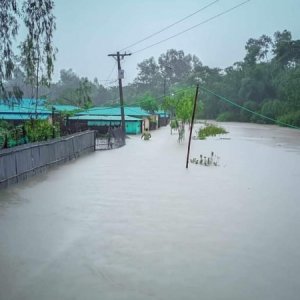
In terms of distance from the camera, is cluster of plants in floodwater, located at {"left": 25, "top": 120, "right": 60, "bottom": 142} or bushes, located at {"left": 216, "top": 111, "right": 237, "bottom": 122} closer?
cluster of plants in floodwater, located at {"left": 25, "top": 120, "right": 60, "bottom": 142}

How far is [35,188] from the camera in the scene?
12.5 m

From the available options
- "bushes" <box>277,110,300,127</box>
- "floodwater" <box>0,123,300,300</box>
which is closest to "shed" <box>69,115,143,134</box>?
"floodwater" <box>0,123,300,300</box>

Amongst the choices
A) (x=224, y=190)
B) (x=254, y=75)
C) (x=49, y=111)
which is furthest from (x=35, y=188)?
(x=254, y=75)

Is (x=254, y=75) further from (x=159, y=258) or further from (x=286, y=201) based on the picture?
(x=159, y=258)

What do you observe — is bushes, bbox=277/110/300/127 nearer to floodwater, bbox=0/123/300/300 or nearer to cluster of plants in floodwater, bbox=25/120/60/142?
floodwater, bbox=0/123/300/300

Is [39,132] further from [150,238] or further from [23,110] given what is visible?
[23,110]

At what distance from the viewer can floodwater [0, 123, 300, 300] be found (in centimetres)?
588

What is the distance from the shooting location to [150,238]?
8039 mm

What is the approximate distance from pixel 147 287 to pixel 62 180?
29.2 feet

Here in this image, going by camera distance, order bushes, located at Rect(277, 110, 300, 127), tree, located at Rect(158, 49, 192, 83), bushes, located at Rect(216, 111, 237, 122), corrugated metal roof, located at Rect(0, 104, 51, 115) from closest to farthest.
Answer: corrugated metal roof, located at Rect(0, 104, 51, 115)
bushes, located at Rect(277, 110, 300, 127)
bushes, located at Rect(216, 111, 237, 122)
tree, located at Rect(158, 49, 192, 83)

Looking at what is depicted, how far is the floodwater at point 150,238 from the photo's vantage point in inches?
231

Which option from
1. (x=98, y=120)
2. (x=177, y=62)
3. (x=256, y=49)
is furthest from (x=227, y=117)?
(x=177, y=62)

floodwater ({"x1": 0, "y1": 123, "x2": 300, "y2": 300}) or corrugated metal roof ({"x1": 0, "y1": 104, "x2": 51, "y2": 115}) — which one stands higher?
corrugated metal roof ({"x1": 0, "y1": 104, "x2": 51, "y2": 115})

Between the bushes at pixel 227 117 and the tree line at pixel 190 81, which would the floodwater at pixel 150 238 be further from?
the bushes at pixel 227 117
